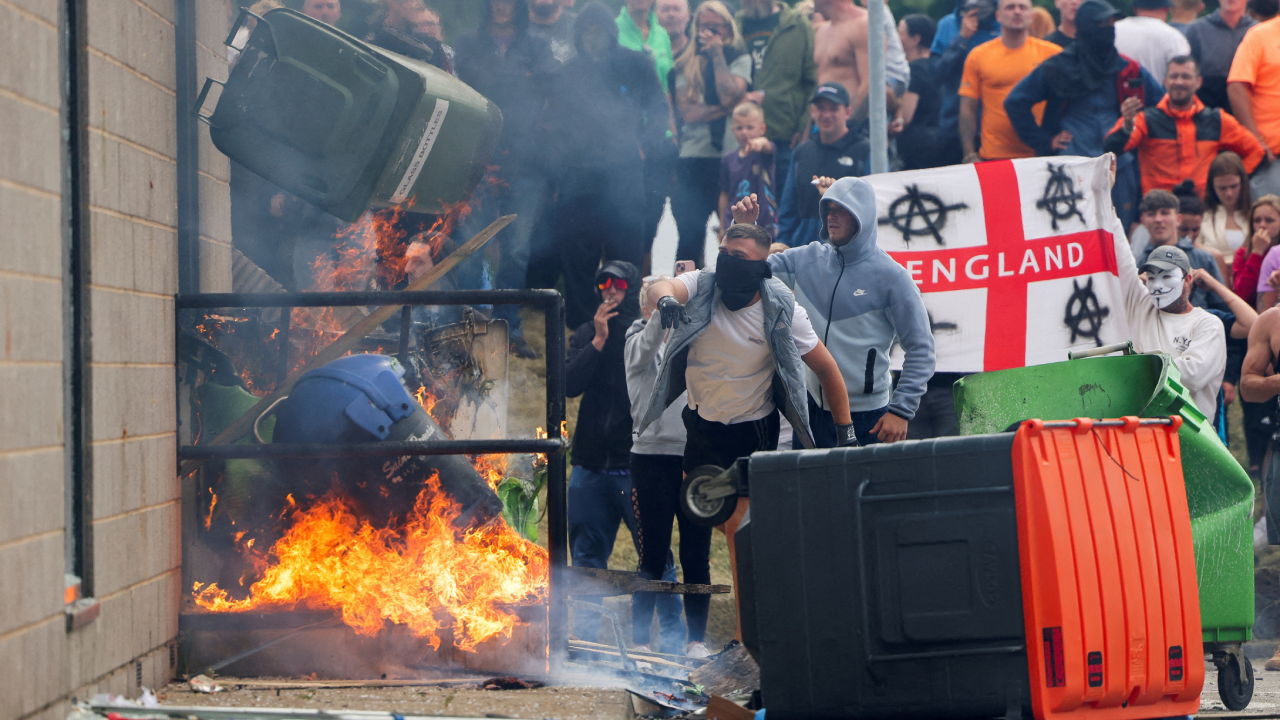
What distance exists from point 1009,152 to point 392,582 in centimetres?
577

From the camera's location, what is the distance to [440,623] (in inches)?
165

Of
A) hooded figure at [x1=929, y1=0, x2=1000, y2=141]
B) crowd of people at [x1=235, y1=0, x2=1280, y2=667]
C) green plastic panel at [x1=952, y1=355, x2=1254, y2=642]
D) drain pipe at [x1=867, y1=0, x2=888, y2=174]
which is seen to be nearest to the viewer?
green plastic panel at [x1=952, y1=355, x2=1254, y2=642]

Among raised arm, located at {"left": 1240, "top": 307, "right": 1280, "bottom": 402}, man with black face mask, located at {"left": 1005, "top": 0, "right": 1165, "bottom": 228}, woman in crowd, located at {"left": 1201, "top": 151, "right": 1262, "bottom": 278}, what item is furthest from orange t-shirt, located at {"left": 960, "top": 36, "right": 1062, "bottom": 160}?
raised arm, located at {"left": 1240, "top": 307, "right": 1280, "bottom": 402}

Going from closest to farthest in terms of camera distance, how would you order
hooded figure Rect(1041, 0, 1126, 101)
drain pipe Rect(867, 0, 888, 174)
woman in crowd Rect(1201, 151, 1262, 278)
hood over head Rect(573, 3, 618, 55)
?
drain pipe Rect(867, 0, 888, 174), hood over head Rect(573, 3, 618, 55), woman in crowd Rect(1201, 151, 1262, 278), hooded figure Rect(1041, 0, 1126, 101)

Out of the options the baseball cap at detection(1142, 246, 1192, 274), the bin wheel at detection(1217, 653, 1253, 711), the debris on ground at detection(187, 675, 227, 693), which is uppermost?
the baseball cap at detection(1142, 246, 1192, 274)

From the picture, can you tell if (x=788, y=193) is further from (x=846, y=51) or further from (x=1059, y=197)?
(x=1059, y=197)

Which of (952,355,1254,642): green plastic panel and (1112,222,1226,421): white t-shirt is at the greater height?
(1112,222,1226,421): white t-shirt

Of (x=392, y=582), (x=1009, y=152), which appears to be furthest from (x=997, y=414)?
(x=1009, y=152)

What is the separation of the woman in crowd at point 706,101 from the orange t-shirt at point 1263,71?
346cm

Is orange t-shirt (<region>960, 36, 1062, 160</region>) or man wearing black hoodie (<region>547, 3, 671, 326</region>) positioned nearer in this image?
man wearing black hoodie (<region>547, 3, 671, 326</region>)

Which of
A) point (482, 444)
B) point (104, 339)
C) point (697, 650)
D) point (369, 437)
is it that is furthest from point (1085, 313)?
point (104, 339)

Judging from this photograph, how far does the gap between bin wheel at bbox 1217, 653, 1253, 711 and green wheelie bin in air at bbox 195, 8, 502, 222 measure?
3.63 metres

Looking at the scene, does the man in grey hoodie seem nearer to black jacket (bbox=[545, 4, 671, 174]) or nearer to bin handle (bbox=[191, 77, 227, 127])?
black jacket (bbox=[545, 4, 671, 174])

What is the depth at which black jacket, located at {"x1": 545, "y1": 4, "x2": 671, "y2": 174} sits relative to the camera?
23.1 feet
